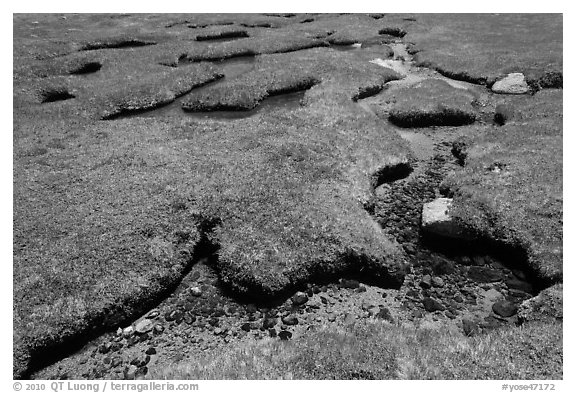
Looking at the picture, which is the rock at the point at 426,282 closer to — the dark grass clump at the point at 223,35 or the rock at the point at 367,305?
the rock at the point at 367,305

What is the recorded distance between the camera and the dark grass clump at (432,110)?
26.2 m

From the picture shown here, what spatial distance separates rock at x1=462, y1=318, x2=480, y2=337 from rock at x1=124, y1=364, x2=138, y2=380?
9.16 meters

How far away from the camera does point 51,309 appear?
12.3 m

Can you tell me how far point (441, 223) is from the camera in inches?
A: 627

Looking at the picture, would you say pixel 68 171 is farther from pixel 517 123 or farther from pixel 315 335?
pixel 517 123

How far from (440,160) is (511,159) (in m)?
3.48

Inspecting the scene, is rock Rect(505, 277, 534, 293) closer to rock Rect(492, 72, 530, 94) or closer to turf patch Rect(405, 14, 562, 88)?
rock Rect(492, 72, 530, 94)

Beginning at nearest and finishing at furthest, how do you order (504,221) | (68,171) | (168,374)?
1. (168,374)
2. (504,221)
3. (68,171)

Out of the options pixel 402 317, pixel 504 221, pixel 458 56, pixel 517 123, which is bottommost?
pixel 402 317

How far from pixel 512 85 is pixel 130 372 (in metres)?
31.1

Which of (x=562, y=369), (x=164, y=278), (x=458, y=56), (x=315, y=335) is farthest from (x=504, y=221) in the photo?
(x=458, y=56)

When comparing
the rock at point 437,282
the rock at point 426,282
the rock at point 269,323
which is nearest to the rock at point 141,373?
the rock at point 269,323

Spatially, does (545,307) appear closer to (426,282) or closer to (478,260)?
(478,260)

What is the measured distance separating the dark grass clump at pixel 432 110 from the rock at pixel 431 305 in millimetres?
15316
